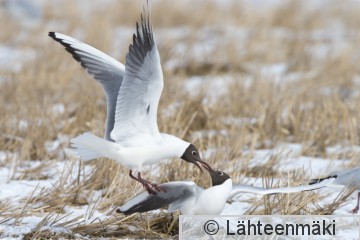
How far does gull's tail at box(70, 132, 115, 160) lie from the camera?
3.15 meters

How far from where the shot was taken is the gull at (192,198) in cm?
307

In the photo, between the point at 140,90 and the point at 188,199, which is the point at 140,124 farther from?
the point at 188,199

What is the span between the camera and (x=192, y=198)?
3.11 metres

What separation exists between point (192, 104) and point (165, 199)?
2792 mm

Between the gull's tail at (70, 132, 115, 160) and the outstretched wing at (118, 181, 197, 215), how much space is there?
24 cm

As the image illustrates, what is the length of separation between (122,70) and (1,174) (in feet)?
3.53

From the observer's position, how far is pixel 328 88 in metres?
7.27

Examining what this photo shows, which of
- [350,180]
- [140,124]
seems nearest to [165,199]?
[140,124]

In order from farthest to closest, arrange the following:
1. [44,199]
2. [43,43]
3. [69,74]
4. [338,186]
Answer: [43,43] < [69,74] < [338,186] < [44,199]

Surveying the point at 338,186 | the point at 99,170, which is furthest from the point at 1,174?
the point at 338,186

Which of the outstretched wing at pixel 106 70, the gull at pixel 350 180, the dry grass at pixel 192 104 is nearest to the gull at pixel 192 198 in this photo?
the dry grass at pixel 192 104

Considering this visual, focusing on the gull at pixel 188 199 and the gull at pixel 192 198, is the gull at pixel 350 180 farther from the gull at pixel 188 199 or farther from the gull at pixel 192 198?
the gull at pixel 188 199

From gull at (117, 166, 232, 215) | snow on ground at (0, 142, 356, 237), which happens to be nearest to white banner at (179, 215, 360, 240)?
gull at (117, 166, 232, 215)

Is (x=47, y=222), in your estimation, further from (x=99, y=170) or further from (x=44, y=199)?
(x=99, y=170)
